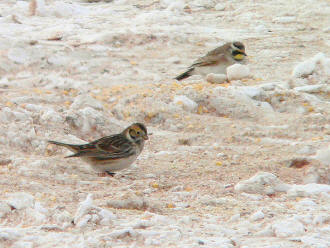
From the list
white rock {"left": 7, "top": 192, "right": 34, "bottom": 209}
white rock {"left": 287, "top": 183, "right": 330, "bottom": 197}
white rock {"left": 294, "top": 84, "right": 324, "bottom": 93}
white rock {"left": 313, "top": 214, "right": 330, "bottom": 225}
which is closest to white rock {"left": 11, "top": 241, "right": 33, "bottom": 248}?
white rock {"left": 7, "top": 192, "right": 34, "bottom": 209}

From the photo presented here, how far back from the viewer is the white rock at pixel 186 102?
8125 mm

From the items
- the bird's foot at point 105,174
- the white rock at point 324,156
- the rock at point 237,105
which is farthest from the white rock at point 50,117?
the white rock at point 324,156

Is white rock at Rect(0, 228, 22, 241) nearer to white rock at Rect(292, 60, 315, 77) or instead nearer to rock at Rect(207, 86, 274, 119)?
rock at Rect(207, 86, 274, 119)

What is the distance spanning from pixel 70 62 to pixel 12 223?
5.02 m

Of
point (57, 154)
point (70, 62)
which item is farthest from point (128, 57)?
point (57, 154)

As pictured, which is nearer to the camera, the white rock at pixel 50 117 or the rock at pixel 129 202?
the rock at pixel 129 202

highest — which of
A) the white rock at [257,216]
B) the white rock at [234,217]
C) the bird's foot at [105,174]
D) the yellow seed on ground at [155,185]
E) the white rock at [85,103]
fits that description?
the white rock at [257,216]

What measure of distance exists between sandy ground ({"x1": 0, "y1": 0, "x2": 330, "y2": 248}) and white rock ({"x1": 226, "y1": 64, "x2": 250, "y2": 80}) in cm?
12

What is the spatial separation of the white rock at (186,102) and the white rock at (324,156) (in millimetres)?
1774

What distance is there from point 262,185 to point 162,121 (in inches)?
83.9

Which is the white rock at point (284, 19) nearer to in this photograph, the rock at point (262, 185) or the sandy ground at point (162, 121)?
the sandy ground at point (162, 121)

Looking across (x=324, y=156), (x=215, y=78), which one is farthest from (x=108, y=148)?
(x=215, y=78)

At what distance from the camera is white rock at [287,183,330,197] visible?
18.9ft

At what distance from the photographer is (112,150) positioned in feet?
22.3
